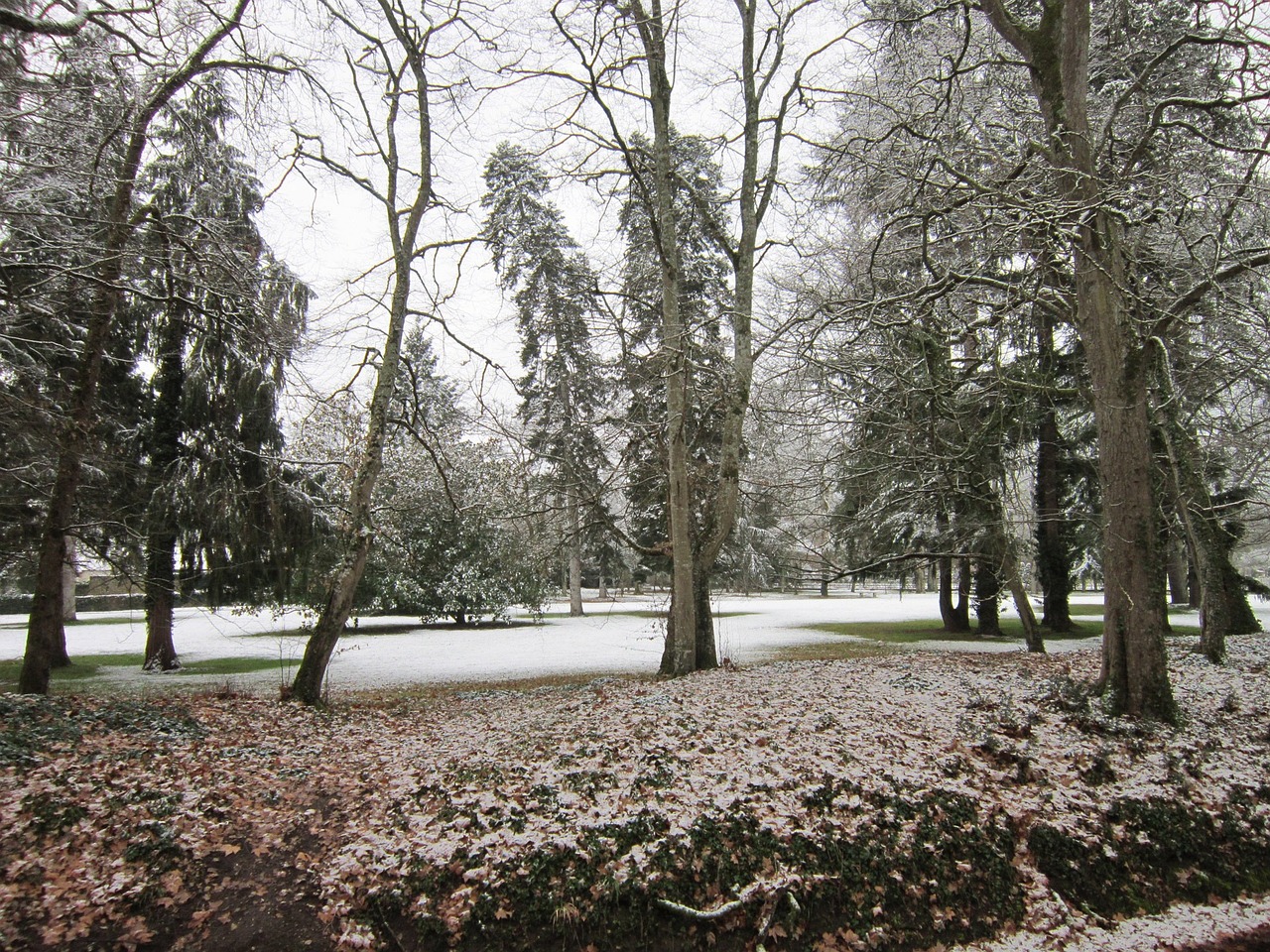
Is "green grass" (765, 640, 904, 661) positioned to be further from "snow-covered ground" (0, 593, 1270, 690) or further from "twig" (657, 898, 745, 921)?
"twig" (657, 898, 745, 921)

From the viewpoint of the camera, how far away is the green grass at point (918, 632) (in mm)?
16406

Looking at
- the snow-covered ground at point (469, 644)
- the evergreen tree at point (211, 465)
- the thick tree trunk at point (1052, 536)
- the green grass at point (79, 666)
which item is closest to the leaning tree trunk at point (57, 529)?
the snow-covered ground at point (469, 644)

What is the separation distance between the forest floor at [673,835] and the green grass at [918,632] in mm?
11226

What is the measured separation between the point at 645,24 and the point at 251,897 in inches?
397

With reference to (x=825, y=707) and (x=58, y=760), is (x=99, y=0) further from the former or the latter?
(x=825, y=707)

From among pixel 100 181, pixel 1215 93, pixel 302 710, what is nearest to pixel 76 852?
pixel 302 710

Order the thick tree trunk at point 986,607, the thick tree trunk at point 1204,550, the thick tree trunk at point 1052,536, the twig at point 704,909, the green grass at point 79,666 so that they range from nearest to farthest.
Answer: the twig at point 704,909 → the thick tree trunk at point 1204,550 → the green grass at point 79,666 → the thick tree trunk at point 1052,536 → the thick tree trunk at point 986,607

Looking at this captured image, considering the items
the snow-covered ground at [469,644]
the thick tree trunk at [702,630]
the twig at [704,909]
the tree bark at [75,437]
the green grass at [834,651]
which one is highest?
the tree bark at [75,437]

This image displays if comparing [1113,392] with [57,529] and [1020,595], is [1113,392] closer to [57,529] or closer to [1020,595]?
[1020,595]

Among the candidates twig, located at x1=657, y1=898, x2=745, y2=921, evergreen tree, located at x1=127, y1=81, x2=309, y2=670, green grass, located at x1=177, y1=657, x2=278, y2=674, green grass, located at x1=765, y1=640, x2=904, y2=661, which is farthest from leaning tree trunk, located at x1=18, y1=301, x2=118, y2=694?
green grass, located at x1=765, y1=640, x2=904, y2=661

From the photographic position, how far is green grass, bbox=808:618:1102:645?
16.4 metres

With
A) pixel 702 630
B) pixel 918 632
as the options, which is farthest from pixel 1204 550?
pixel 918 632

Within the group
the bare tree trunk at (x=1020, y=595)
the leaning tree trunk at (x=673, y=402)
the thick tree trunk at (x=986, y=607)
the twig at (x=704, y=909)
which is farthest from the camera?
the thick tree trunk at (x=986, y=607)

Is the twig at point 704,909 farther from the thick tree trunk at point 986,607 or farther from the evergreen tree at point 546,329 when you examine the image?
the thick tree trunk at point 986,607
